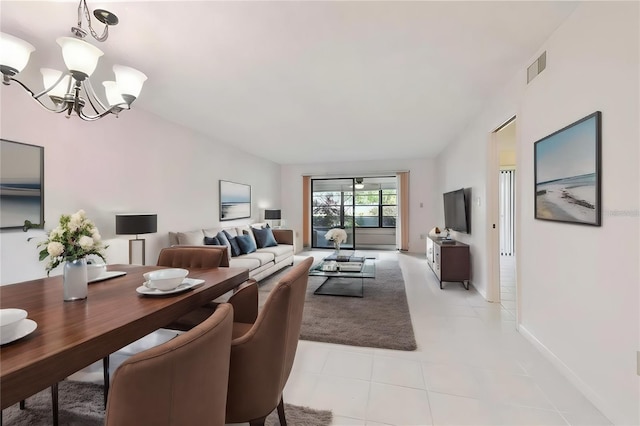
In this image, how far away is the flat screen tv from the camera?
423 cm

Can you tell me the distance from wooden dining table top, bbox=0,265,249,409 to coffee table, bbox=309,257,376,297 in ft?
6.95

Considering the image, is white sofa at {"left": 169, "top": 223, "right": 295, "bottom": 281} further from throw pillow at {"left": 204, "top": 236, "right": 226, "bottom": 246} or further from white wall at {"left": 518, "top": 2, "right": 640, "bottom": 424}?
white wall at {"left": 518, "top": 2, "right": 640, "bottom": 424}

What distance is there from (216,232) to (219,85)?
232cm

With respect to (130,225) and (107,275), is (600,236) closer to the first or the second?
(107,275)

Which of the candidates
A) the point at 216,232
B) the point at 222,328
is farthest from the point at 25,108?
the point at 222,328

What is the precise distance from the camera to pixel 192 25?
6.42ft

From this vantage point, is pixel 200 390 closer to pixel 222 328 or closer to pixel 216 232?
pixel 222 328

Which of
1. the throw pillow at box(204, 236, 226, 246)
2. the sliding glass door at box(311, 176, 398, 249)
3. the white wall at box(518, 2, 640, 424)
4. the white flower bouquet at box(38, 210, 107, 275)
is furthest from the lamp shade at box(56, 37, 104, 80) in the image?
the sliding glass door at box(311, 176, 398, 249)

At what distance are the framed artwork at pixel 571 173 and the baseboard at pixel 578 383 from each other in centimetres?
103

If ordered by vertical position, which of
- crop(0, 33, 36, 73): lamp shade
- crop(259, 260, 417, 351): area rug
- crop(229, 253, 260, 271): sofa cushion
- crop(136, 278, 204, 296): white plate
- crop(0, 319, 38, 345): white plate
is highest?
crop(0, 33, 36, 73): lamp shade

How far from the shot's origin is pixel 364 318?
9.83 feet

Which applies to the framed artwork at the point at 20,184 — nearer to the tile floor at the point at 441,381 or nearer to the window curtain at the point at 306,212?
the tile floor at the point at 441,381

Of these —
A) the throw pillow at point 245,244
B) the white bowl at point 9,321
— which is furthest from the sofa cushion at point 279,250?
the white bowl at point 9,321

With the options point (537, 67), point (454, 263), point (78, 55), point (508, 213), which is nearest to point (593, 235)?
point (537, 67)
